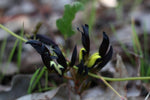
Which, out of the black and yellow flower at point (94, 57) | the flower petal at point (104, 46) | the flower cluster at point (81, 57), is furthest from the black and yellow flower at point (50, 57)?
the flower petal at point (104, 46)

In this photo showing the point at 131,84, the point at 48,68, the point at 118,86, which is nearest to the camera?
the point at 48,68

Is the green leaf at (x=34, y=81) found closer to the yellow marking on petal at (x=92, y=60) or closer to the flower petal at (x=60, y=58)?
the flower petal at (x=60, y=58)

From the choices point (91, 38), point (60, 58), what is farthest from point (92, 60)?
point (91, 38)

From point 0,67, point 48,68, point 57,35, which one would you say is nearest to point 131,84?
point 48,68

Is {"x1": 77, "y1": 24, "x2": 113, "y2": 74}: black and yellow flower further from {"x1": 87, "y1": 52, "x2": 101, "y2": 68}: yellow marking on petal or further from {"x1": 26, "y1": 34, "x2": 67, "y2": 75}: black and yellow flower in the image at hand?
{"x1": 26, "y1": 34, "x2": 67, "y2": 75}: black and yellow flower

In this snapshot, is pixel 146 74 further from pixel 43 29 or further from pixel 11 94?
pixel 43 29

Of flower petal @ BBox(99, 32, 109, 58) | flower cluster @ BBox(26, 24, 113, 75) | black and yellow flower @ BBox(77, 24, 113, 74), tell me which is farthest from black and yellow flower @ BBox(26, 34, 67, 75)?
flower petal @ BBox(99, 32, 109, 58)

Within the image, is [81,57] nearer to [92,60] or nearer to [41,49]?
[92,60]
